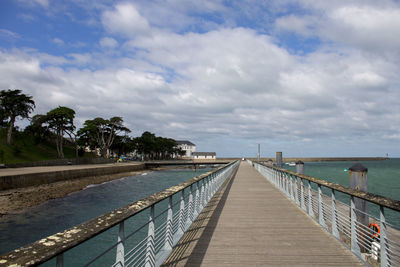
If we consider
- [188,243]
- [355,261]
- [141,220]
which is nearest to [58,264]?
[188,243]

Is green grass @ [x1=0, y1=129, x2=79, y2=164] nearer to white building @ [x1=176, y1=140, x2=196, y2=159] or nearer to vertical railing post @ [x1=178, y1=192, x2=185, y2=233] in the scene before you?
vertical railing post @ [x1=178, y1=192, x2=185, y2=233]

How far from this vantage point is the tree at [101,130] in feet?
218

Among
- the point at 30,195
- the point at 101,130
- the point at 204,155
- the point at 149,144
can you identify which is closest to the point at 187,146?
the point at 204,155

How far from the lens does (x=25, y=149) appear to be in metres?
56.8

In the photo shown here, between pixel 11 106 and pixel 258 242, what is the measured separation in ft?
200

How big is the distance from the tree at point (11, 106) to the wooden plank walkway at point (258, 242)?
57.0 metres

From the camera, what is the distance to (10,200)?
70.9 feet

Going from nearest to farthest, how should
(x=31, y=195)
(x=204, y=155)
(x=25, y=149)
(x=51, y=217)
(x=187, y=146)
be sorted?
(x=51, y=217) < (x=31, y=195) < (x=25, y=149) < (x=204, y=155) < (x=187, y=146)

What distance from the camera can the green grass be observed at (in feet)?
160

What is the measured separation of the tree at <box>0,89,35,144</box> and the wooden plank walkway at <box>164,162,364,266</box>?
2244 inches

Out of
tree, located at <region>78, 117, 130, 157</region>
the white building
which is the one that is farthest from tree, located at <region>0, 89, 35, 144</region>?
the white building

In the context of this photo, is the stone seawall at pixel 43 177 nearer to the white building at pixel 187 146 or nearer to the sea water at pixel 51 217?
the sea water at pixel 51 217

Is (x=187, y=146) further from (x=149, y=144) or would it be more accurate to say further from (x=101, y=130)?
(x=101, y=130)

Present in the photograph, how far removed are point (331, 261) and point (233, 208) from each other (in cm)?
517
